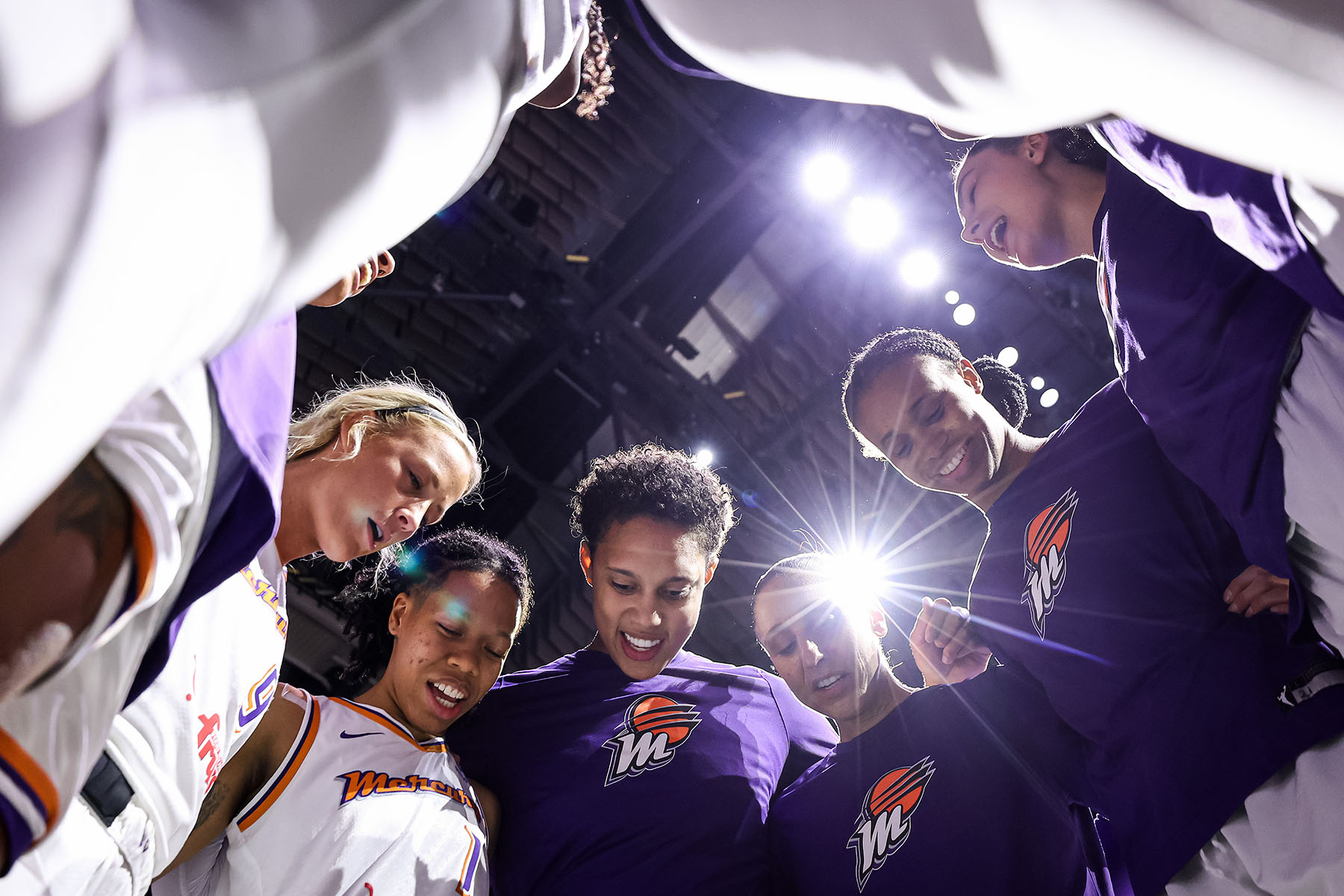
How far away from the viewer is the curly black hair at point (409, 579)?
2.35 meters

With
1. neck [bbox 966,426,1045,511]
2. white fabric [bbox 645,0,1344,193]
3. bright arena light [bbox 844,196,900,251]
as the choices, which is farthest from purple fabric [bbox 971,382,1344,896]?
bright arena light [bbox 844,196,900,251]

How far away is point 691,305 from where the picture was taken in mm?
4445

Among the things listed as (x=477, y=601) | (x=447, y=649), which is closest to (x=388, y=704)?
(x=447, y=649)

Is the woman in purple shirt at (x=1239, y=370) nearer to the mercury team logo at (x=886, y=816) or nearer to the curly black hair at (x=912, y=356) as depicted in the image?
the mercury team logo at (x=886, y=816)

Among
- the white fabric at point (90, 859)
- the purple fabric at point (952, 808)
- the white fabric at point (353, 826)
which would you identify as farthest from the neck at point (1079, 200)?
the white fabric at point (90, 859)

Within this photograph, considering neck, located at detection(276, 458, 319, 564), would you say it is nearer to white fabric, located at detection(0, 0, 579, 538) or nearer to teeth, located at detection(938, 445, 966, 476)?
white fabric, located at detection(0, 0, 579, 538)

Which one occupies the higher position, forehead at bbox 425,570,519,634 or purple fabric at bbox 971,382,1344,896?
purple fabric at bbox 971,382,1344,896

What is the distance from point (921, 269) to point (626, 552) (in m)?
2.78

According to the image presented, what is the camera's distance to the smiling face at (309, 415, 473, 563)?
68.1 inches

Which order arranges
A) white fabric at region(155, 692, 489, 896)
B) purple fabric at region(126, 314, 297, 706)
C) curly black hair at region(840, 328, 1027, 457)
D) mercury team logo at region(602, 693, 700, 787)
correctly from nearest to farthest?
1. purple fabric at region(126, 314, 297, 706)
2. white fabric at region(155, 692, 489, 896)
3. mercury team logo at region(602, 693, 700, 787)
4. curly black hair at region(840, 328, 1027, 457)

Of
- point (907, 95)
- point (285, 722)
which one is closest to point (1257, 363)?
point (907, 95)

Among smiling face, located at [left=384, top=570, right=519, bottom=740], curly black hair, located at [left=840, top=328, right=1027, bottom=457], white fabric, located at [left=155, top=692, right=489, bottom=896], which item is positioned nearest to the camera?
→ white fabric, located at [left=155, top=692, right=489, bottom=896]

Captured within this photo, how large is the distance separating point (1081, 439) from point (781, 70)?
154 centimetres

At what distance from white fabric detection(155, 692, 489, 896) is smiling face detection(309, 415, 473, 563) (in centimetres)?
44
